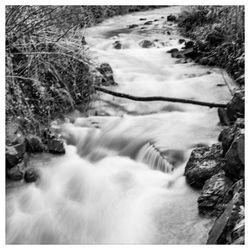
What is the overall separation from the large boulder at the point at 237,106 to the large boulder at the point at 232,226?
1.86 m

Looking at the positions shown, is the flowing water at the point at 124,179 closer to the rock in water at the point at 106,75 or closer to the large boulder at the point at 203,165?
the large boulder at the point at 203,165

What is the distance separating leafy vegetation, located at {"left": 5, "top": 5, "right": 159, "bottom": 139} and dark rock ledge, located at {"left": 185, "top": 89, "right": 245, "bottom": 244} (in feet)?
5.91

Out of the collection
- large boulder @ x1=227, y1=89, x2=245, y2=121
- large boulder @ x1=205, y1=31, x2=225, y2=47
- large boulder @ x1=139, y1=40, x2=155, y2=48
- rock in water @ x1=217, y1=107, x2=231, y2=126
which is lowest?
rock in water @ x1=217, y1=107, x2=231, y2=126

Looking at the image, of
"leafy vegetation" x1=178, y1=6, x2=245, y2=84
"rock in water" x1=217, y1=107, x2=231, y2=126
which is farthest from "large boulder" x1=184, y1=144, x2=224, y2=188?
"leafy vegetation" x1=178, y1=6, x2=245, y2=84

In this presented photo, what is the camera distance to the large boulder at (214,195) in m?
3.36

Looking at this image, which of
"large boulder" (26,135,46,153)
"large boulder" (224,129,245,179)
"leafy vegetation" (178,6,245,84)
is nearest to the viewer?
"large boulder" (224,129,245,179)

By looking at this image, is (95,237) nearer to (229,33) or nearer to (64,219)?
(64,219)

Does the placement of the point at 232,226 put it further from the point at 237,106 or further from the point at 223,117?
the point at 223,117

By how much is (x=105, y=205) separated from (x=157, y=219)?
0.62 metres

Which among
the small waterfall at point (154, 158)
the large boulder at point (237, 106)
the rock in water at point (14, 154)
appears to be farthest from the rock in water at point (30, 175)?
the large boulder at point (237, 106)

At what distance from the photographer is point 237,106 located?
454cm

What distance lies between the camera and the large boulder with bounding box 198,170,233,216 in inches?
132

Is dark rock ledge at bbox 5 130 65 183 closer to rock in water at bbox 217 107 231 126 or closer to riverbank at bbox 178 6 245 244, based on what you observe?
riverbank at bbox 178 6 245 244
